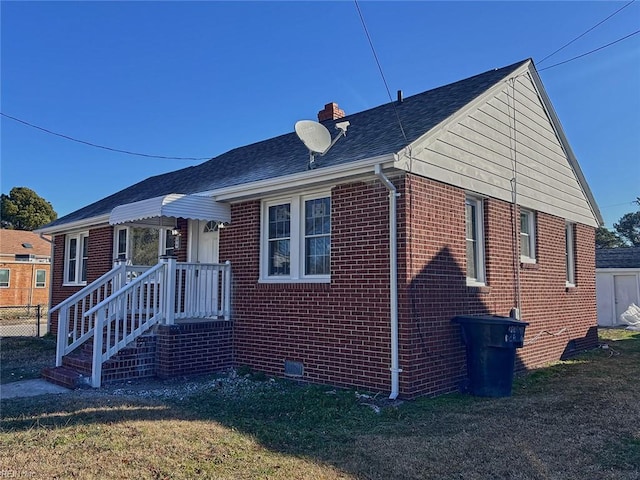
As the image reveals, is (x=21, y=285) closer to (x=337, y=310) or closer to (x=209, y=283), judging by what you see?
(x=209, y=283)

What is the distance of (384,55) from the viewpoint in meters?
7.78

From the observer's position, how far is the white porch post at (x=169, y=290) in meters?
8.53

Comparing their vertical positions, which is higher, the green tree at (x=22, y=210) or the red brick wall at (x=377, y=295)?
the green tree at (x=22, y=210)

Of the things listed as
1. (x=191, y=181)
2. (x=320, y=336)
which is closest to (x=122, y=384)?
(x=320, y=336)

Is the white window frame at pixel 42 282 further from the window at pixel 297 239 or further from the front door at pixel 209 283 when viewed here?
the window at pixel 297 239

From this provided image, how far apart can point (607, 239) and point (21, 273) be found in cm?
5602

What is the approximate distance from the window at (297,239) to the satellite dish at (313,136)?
822mm

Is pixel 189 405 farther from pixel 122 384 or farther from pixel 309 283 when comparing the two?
pixel 309 283

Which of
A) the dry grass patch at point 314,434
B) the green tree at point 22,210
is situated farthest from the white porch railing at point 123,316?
the green tree at point 22,210

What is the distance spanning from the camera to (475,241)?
880 cm

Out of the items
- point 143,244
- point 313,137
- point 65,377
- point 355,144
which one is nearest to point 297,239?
point 313,137

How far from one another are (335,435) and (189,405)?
2237 mm

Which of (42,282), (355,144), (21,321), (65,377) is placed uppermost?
(355,144)

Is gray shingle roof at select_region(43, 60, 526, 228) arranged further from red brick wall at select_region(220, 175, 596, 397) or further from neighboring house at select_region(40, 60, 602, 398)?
red brick wall at select_region(220, 175, 596, 397)
